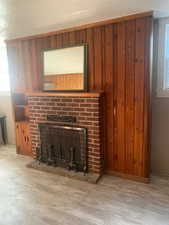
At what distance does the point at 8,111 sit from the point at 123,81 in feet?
9.51

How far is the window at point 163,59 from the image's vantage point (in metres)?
2.21

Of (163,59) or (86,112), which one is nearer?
(163,59)

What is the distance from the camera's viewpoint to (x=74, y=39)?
8.38 feet

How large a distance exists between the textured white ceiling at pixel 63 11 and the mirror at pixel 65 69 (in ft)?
1.27

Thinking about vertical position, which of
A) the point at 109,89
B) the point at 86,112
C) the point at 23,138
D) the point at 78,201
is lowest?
the point at 78,201

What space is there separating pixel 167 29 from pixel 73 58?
138 cm

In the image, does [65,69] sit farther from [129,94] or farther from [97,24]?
[129,94]

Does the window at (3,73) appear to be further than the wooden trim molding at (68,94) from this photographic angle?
Yes

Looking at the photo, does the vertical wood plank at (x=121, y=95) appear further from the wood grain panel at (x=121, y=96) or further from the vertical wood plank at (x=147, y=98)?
the vertical wood plank at (x=147, y=98)

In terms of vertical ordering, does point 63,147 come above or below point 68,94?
below

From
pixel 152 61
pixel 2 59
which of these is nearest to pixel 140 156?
pixel 152 61

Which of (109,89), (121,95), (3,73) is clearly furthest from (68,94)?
(3,73)

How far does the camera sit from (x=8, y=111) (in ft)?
12.8

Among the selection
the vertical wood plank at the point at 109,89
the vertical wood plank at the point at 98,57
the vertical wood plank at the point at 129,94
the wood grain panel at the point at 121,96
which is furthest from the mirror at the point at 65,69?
the vertical wood plank at the point at 129,94
